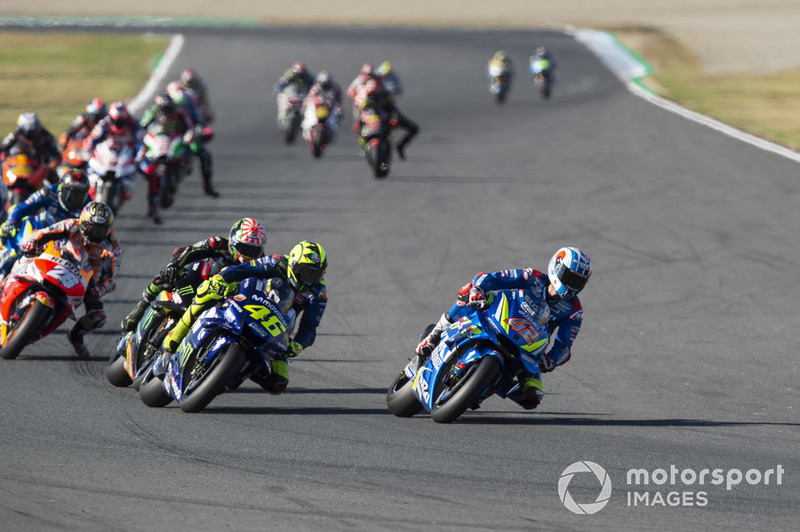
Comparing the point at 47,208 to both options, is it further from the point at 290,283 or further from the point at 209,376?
the point at 209,376

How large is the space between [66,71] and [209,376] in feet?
93.9

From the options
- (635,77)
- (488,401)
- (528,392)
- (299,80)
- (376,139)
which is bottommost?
(635,77)

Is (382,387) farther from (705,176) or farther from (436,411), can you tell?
(705,176)

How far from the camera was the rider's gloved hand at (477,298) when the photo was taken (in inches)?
349

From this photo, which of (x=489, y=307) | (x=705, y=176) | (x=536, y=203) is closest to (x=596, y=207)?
(x=536, y=203)

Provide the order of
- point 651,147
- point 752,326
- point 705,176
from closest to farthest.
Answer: point 752,326, point 705,176, point 651,147

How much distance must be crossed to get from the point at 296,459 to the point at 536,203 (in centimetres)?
1288

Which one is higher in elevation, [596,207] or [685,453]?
[685,453]

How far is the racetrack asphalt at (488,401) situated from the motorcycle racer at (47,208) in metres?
1.18

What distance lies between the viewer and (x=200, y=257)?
32.5 feet

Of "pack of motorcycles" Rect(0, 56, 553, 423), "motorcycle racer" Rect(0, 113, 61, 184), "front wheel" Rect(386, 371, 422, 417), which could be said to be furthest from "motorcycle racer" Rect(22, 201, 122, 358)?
"motorcycle racer" Rect(0, 113, 61, 184)

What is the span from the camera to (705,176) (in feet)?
72.8

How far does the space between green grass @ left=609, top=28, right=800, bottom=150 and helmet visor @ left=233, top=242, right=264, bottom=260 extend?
1736 cm

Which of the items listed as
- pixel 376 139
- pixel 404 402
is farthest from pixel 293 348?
pixel 376 139
